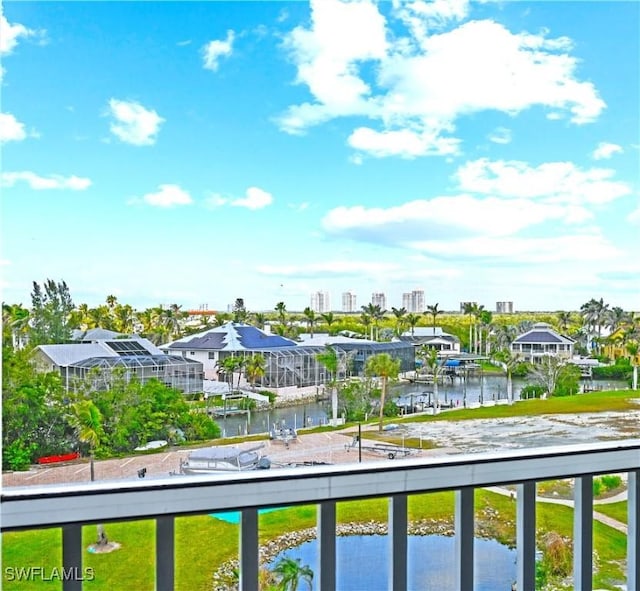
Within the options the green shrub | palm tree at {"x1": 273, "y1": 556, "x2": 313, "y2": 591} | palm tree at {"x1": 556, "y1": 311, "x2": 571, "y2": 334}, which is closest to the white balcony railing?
palm tree at {"x1": 273, "y1": 556, "x2": 313, "y2": 591}

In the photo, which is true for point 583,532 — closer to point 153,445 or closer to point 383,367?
point 383,367

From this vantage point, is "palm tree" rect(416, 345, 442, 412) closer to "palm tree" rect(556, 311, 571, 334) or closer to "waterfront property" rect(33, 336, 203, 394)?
"palm tree" rect(556, 311, 571, 334)

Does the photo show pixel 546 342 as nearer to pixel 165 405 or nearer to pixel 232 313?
pixel 232 313

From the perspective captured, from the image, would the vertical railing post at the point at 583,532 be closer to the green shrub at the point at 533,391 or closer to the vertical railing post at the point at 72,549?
the green shrub at the point at 533,391

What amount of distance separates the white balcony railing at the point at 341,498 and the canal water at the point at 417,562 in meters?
0.13

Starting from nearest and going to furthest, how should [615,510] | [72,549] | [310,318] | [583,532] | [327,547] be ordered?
[72,549]
[327,547]
[583,532]
[615,510]
[310,318]

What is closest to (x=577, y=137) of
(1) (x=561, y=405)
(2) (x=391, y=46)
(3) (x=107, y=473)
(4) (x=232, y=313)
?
(2) (x=391, y=46)

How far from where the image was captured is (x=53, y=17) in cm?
117

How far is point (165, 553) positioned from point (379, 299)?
71 cm

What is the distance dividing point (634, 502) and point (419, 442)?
17.2 inches

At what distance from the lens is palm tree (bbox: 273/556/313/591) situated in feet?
3.61

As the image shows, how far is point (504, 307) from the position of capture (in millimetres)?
1367

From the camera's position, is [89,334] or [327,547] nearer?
[327,547]

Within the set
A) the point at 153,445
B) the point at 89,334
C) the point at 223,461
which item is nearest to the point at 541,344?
the point at 223,461
